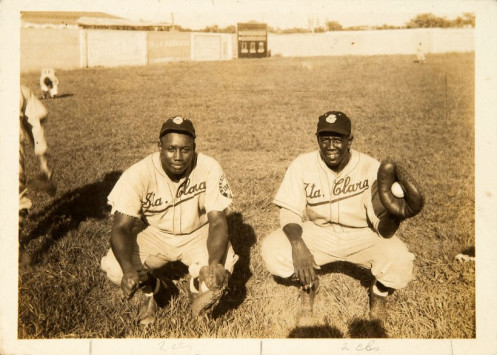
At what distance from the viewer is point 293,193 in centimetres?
281

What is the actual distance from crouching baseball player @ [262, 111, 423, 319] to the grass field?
0.28 meters

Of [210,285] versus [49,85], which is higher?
[49,85]

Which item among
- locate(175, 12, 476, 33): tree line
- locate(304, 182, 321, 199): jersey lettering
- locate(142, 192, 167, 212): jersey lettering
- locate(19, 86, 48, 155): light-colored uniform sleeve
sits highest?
locate(175, 12, 476, 33): tree line

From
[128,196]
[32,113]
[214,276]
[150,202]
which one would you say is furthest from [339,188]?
[32,113]

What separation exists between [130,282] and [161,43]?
4.27 meters

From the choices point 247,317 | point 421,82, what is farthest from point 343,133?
point 421,82

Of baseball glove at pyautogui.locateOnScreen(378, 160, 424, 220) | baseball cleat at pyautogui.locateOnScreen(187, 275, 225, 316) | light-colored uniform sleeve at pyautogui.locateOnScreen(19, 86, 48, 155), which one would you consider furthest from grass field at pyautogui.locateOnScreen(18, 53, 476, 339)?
light-colored uniform sleeve at pyautogui.locateOnScreen(19, 86, 48, 155)

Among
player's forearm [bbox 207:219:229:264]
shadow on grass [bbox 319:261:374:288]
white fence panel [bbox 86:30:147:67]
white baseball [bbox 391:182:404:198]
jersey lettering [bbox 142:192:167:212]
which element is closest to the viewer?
white baseball [bbox 391:182:404:198]

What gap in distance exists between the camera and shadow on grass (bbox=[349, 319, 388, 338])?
2.73 m

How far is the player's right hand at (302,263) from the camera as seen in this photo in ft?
8.47

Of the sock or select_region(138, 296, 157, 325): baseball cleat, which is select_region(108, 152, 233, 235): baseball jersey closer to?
the sock
